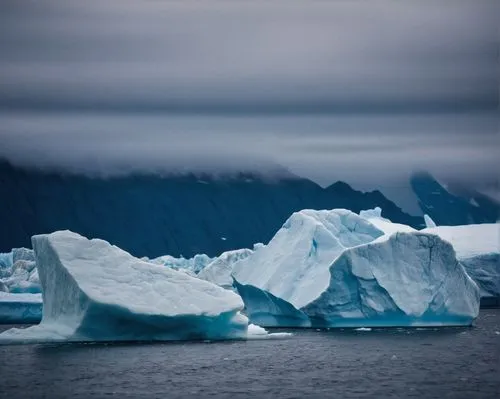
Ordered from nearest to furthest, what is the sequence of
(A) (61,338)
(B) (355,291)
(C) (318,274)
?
(A) (61,338)
(B) (355,291)
(C) (318,274)

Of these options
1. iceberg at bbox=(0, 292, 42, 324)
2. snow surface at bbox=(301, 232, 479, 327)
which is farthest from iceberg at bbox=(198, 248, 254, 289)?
snow surface at bbox=(301, 232, 479, 327)

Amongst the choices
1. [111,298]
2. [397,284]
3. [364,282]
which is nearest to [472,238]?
[397,284]

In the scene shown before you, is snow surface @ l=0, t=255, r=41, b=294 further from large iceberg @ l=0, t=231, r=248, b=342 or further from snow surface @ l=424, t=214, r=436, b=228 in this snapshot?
snow surface @ l=424, t=214, r=436, b=228

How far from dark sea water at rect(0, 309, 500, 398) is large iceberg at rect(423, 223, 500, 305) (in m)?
14.6

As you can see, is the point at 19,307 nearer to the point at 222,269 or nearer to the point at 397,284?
the point at 222,269

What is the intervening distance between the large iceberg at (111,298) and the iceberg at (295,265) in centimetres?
684

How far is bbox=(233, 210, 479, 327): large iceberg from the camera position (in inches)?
1277

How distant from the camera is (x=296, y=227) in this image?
1489 inches

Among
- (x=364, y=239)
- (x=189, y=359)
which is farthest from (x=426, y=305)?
(x=189, y=359)

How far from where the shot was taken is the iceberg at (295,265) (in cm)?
3503

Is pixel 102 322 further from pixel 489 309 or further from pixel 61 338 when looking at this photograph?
pixel 489 309

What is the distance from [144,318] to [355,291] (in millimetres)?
9098

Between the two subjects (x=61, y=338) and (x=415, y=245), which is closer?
(x=61, y=338)

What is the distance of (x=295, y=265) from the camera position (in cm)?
3594
